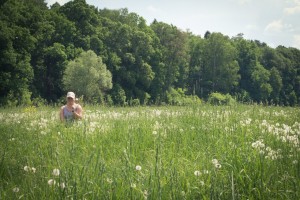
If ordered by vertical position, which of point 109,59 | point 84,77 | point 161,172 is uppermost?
point 109,59

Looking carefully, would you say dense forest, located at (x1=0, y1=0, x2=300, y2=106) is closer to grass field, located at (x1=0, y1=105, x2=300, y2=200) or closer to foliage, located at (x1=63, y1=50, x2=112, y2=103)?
foliage, located at (x1=63, y1=50, x2=112, y2=103)

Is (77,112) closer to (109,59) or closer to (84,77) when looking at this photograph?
(84,77)

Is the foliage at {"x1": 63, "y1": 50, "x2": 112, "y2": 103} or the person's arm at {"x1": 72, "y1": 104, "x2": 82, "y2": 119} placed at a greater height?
the foliage at {"x1": 63, "y1": 50, "x2": 112, "y2": 103}

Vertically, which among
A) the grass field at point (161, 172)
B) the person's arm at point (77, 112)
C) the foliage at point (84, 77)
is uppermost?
the foliage at point (84, 77)

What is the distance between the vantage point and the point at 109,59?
43406mm

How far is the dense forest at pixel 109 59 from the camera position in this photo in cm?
2997

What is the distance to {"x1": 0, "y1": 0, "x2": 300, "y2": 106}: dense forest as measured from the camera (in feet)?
98.3

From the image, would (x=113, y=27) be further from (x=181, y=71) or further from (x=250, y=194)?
(x=250, y=194)

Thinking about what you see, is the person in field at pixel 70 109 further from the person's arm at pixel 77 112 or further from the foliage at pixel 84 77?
the foliage at pixel 84 77

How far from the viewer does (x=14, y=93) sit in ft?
96.7

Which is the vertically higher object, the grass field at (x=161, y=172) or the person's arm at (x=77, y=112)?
the person's arm at (x=77, y=112)

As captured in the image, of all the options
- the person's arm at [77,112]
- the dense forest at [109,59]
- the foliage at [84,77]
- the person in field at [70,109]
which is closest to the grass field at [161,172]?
the person's arm at [77,112]

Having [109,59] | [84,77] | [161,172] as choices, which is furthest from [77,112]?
[109,59]

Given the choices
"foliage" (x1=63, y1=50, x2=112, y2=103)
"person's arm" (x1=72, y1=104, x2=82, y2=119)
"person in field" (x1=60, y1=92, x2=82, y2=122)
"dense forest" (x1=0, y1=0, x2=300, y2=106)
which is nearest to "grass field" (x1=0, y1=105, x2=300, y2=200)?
"person's arm" (x1=72, y1=104, x2=82, y2=119)
